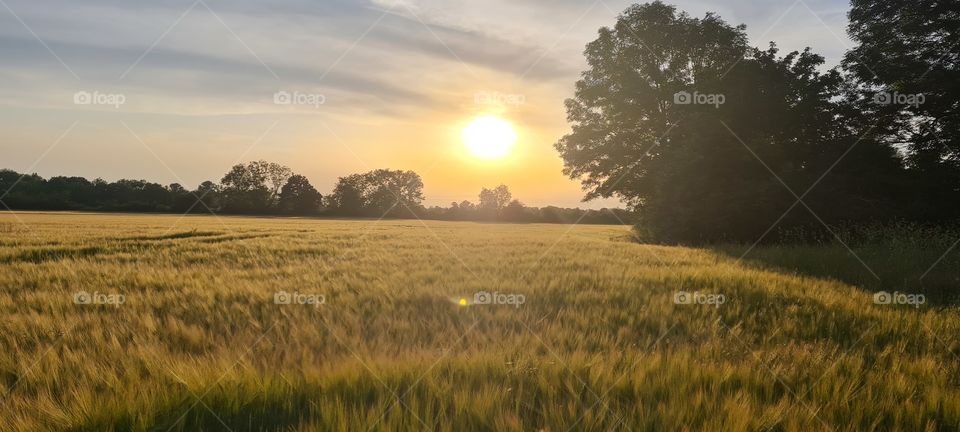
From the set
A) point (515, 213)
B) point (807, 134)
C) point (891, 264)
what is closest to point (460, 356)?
point (891, 264)

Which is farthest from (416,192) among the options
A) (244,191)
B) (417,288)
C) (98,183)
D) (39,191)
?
(417,288)

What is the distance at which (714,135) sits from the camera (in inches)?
788

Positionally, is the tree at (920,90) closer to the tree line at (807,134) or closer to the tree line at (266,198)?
the tree line at (807,134)

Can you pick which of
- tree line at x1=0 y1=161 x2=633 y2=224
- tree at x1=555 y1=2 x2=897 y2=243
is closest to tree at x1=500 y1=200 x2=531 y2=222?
tree line at x1=0 y1=161 x2=633 y2=224

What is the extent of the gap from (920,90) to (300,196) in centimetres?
9164

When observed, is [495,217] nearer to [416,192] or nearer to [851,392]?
[416,192]

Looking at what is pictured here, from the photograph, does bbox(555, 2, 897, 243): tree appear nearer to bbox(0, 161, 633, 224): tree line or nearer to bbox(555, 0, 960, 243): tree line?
bbox(555, 0, 960, 243): tree line

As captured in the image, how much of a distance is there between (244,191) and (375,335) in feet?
308

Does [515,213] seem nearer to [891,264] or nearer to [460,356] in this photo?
[891,264]

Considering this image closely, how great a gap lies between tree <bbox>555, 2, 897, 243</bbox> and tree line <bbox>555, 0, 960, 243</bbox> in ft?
0.22

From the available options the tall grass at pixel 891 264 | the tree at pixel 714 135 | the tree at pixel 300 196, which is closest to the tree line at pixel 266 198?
the tree at pixel 300 196

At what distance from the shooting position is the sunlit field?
2.44 m

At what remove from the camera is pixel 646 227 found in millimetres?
24156

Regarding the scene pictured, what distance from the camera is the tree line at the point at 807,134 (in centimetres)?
1819
